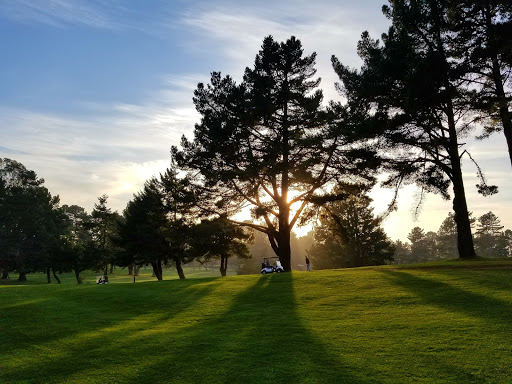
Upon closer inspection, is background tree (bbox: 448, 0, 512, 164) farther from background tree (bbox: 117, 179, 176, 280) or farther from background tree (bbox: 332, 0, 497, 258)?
background tree (bbox: 117, 179, 176, 280)

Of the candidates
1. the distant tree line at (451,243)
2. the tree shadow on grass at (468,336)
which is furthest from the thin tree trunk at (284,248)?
the distant tree line at (451,243)

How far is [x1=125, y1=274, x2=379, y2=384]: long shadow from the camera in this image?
24.7 ft

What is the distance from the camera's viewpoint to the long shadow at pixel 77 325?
356 inches

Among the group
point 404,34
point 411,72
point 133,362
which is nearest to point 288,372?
point 133,362

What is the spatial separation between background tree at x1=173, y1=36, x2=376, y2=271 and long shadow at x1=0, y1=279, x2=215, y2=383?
34.9ft

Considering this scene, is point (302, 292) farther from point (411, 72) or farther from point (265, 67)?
point (265, 67)

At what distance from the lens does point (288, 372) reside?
25.2 feet

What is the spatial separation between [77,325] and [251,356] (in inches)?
299

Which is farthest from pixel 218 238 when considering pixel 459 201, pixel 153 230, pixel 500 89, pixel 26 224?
pixel 26 224

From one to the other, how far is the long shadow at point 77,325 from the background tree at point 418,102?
1550cm

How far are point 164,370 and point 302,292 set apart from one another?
32.8ft

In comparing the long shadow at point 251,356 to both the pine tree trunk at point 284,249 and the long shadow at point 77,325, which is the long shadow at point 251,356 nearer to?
the long shadow at point 77,325

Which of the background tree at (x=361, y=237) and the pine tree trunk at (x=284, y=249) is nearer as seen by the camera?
the pine tree trunk at (x=284, y=249)

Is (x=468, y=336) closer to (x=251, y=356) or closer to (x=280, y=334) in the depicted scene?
(x=280, y=334)
